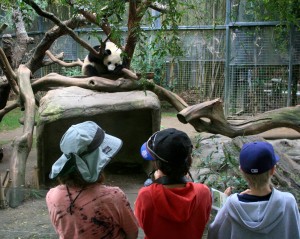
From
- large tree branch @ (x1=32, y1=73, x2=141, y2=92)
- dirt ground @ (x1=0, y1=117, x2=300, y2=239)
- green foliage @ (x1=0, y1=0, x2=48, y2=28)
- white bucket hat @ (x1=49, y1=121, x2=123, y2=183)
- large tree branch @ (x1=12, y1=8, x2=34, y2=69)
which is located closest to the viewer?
white bucket hat @ (x1=49, y1=121, x2=123, y2=183)

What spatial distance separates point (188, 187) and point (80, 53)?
34.2ft

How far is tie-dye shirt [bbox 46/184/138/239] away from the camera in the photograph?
5.69 ft

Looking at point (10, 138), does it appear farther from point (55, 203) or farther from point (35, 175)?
point (55, 203)

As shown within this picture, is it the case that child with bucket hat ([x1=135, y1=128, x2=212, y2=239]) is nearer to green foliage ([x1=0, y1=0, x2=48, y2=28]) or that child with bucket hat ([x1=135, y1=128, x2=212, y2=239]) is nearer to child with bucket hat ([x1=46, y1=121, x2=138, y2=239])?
child with bucket hat ([x1=46, y1=121, x2=138, y2=239])

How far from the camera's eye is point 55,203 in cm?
175

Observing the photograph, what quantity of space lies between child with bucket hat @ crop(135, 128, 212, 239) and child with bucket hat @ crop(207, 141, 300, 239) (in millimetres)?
126

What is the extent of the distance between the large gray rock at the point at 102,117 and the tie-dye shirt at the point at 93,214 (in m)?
3.14

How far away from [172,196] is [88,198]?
13.3 inches

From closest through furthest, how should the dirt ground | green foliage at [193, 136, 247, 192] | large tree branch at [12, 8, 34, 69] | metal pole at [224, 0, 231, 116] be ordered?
1. the dirt ground
2. green foliage at [193, 136, 247, 192]
3. large tree branch at [12, 8, 34, 69]
4. metal pole at [224, 0, 231, 116]

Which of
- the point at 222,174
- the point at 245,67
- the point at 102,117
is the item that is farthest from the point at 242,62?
the point at 222,174

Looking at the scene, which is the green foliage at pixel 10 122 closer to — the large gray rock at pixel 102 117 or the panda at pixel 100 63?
the panda at pixel 100 63

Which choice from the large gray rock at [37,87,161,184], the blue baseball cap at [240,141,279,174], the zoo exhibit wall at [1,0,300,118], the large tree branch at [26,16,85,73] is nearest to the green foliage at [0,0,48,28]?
the large tree branch at [26,16,85,73]

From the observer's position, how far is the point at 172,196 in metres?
1.74

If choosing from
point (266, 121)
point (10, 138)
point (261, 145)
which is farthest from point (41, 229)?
point (10, 138)
